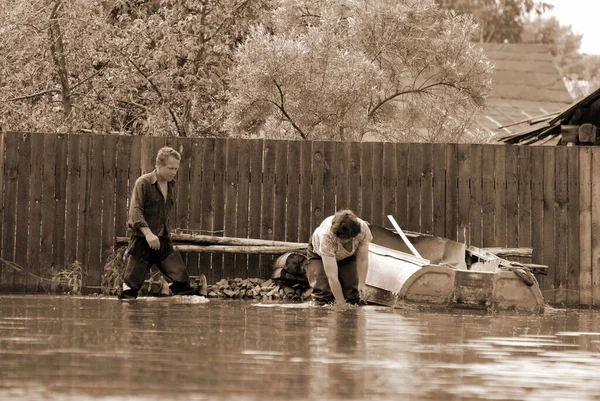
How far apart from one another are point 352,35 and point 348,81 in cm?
243

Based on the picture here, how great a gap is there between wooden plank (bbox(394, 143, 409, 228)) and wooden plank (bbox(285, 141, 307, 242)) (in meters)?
1.30

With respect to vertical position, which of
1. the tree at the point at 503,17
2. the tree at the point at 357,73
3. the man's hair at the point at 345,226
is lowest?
the man's hair at the point at 345,226

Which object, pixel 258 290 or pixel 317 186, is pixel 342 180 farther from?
pixel 258 290

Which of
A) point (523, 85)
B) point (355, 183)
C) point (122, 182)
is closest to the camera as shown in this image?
point (122, 182)

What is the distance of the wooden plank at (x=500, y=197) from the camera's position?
17.1 metres

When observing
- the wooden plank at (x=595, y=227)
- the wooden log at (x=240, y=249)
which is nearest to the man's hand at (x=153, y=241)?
the wooden log at (x=240, y=249)

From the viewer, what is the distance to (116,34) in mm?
23469

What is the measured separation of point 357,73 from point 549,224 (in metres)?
7.06

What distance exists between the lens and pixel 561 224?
1706 centimetres

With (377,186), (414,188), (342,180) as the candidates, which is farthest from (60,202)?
(414,188)

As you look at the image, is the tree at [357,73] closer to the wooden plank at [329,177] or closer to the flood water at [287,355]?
the wooden plank at [329,177]

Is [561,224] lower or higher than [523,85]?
lower

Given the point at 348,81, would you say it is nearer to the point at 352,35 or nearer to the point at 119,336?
the point at 352,35

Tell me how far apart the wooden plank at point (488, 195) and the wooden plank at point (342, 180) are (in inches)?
75.3
